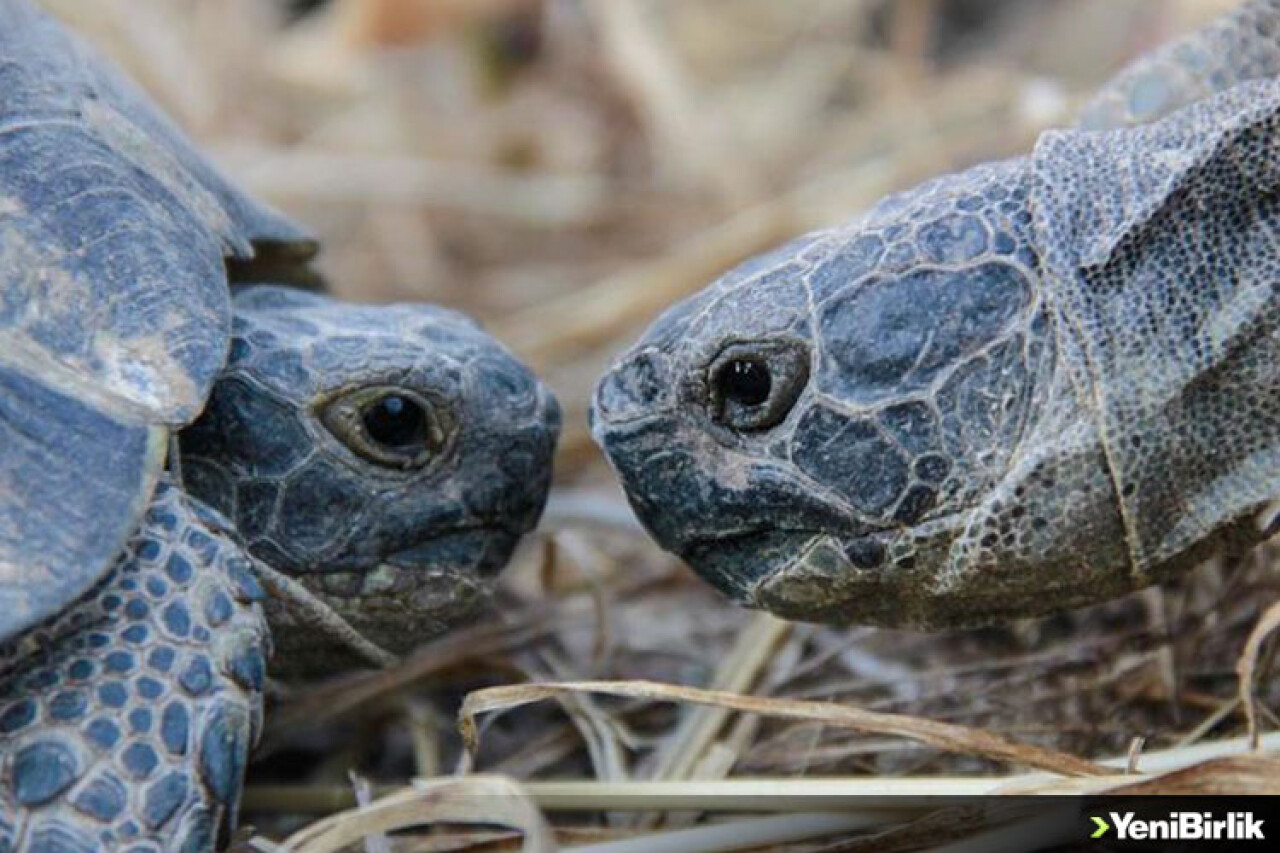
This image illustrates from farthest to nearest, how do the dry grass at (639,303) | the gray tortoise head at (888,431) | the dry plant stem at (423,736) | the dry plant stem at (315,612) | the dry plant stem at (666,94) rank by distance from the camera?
the dry plant stem at (666,94), the dry plant stem at (423,736), the dry plant stem at (315,612), the dry grass at (639,303), the gray tortoise head at (888,431)

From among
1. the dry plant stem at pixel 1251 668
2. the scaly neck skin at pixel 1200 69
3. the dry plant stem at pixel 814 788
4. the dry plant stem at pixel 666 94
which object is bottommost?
the dry plant stem at pixel 814 788

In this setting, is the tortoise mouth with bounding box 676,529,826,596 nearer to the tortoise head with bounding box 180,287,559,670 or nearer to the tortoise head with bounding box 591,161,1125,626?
the tortoise head with bounding box 591,161,1125,626

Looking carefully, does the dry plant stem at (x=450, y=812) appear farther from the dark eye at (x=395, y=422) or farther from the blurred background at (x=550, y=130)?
the blurred background at (x=550, y=130)

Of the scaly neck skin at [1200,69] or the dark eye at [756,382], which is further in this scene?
the scaly neck skin at [1200,69]

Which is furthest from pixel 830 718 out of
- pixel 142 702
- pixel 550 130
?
pixel 550 130

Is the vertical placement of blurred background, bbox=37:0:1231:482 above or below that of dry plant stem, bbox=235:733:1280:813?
above

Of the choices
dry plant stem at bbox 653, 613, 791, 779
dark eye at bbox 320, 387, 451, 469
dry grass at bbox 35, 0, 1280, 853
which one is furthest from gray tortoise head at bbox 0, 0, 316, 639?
dry plant stem at bbox 653, 613, 791, 779

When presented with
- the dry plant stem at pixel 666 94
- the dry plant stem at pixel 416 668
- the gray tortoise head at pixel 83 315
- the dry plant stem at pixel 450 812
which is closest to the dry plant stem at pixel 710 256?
the dry plant stem at pixel 666 94

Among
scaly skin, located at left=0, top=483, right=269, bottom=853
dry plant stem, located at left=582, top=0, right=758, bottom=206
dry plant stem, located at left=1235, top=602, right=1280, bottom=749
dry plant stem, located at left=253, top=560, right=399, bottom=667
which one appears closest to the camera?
scaly skin, located at left=0, top=483, right=269, bottom=853

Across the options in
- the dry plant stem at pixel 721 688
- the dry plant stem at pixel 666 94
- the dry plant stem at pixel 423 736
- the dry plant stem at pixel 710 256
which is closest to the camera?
the dry plant stem at pixel 721 688
